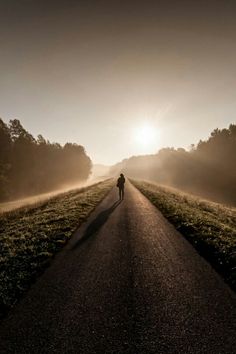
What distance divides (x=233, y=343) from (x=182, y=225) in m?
8.22

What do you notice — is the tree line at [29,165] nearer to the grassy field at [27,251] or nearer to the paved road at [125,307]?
the grassy field at [27,251]

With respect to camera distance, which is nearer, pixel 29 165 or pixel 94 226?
pixel 94 226

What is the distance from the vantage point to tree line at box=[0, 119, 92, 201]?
52.7m

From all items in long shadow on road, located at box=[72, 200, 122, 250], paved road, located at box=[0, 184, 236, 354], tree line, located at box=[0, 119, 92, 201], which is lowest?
paved road, located at box=[0, 184, 236, 354]

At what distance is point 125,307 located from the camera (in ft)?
16.3

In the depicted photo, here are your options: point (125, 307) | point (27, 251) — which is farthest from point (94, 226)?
point (125, 307)

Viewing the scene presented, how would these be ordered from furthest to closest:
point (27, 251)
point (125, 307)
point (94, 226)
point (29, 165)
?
point (29, 165)
point (94, 226)
point (27, 251)
point (125, 307)

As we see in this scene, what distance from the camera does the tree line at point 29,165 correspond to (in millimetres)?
52688

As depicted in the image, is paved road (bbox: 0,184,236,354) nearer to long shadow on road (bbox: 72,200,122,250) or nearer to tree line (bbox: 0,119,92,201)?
long shadow on road (bbox: 72,200,122,250)

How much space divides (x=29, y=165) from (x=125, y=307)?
6501 centimetres

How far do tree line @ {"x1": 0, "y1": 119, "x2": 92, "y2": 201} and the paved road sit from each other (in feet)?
152

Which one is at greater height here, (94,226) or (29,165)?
(29,165)

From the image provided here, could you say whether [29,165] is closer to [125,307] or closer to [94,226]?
[94,226]

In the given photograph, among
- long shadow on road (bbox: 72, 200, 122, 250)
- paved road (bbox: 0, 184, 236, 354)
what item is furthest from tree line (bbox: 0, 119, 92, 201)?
paved road (bbox: 0, 184, 236, 354)
